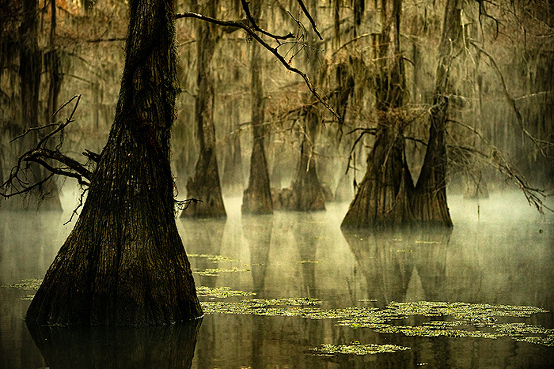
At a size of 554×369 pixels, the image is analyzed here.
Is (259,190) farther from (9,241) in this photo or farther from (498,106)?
(9,241)

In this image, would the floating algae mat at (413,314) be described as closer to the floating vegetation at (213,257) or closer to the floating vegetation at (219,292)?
the floating vegetation at (219,292)

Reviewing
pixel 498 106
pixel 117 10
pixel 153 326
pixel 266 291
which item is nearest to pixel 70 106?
pixel 117 10

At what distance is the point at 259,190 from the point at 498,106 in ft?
30.2

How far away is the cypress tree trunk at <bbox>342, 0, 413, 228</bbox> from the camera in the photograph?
23969 millimetres

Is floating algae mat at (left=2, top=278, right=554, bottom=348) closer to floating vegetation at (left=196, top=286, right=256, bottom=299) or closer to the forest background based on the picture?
floating vegetation at (left=196, top=286, right=256, bottom=299)

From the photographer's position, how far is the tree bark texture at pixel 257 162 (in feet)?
108

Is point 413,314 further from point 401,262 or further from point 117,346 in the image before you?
point 401,262

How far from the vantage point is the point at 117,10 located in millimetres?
31516

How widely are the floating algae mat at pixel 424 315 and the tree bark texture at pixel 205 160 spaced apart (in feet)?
62.2

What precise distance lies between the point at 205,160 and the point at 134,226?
826 inches

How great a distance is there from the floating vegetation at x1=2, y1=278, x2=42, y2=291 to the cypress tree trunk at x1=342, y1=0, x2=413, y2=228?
12.5 metres

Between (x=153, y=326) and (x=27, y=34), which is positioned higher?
(x=27, y=34)

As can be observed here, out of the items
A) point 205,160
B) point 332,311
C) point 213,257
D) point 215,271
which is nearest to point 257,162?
point 205,160

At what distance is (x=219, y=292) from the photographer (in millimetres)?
12055
